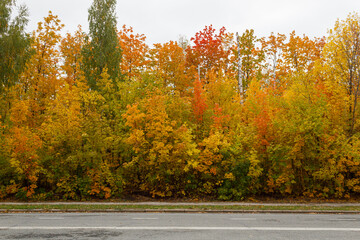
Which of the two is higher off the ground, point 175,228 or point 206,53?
point 206,53

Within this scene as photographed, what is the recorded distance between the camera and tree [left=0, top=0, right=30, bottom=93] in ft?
68.3

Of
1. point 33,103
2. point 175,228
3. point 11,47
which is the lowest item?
point 175,228

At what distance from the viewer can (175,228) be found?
948cm

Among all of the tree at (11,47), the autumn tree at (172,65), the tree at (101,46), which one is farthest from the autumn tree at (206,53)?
the tree at (11,47)

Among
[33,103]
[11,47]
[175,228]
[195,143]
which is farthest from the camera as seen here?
[33,103]

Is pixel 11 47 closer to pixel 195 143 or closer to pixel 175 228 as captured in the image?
pixel 195 143

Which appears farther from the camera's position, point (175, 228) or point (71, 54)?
point (71, 54)

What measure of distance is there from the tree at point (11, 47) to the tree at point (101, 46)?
5264 millimetres

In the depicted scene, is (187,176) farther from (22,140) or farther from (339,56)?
(339,56)

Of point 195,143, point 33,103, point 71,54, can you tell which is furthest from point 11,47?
point 195,143

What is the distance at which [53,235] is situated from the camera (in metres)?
8.41

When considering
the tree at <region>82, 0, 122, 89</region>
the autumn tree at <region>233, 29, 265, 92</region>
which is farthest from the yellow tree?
the autumn tree at <region>233, 29, 265, 92</region>

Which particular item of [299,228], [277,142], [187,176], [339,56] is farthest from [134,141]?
[339,56]

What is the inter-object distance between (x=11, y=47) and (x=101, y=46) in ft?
24.0
